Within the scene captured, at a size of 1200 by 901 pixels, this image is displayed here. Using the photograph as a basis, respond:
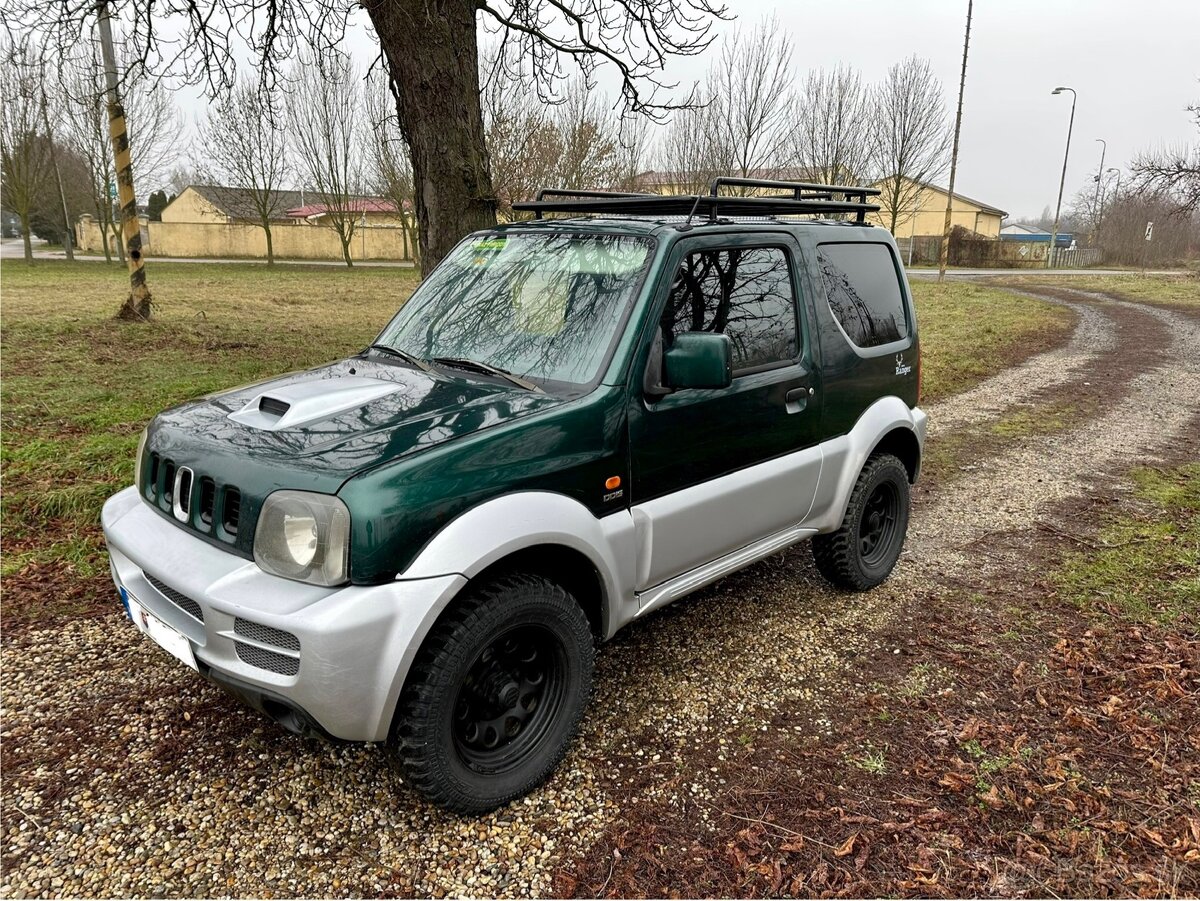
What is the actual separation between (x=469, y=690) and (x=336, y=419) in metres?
1.04

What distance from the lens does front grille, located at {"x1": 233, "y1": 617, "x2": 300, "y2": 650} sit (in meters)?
2.21

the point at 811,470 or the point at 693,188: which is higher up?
the point at 693,188

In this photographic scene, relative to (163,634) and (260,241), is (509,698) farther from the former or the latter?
(260,241)

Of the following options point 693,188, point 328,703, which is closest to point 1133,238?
point 693,188

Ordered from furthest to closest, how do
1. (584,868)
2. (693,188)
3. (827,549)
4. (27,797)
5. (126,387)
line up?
1. (693,188)
2. (126,387)
3. (827,549)
4. (27,797)
5. (584,868)

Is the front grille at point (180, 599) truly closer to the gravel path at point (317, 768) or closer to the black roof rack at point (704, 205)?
the gravel path at point (317, 768)

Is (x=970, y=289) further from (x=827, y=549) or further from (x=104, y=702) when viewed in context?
(x=104, y=702)

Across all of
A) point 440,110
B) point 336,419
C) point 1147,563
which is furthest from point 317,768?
point 440,110

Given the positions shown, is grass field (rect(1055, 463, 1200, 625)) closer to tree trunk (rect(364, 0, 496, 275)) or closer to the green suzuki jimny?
the green suzuki jimny

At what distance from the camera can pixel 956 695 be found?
3391 mm

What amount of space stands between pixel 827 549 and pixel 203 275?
29.4 metres

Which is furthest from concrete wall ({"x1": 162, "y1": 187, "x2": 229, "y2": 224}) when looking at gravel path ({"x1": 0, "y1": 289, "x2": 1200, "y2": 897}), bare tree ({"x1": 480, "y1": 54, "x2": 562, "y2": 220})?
gravel path ({"x1": 0, "y1": 289, "x2": 1200, "y2": 897})

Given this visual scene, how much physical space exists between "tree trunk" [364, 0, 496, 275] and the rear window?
3301 millimetres

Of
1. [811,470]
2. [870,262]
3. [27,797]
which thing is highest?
[870,262]
